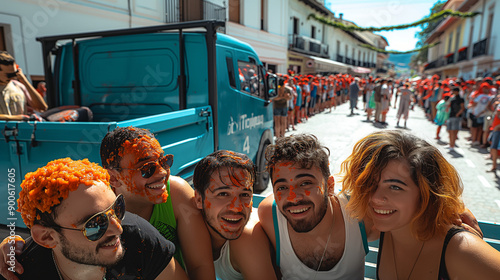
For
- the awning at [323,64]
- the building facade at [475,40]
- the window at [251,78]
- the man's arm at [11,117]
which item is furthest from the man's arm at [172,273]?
the awning at [323,64]

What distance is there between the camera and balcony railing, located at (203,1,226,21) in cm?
1282

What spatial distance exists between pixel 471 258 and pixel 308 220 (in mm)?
718

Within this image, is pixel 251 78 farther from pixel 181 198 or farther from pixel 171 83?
pixel 181 198

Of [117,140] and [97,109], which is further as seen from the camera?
[97,109]

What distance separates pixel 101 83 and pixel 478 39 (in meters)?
24.8

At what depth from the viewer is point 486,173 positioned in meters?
6.17

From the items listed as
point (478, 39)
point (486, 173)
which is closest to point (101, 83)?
point (486, 173)

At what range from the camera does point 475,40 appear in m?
21.8

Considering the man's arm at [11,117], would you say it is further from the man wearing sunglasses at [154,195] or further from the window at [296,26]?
the window at [296,26]

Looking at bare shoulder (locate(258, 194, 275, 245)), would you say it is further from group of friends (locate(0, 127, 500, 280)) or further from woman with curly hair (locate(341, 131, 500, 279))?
woman with curly hair (locate(341, 131, 500, 279))

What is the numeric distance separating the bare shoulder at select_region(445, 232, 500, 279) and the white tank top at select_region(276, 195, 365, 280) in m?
0.48

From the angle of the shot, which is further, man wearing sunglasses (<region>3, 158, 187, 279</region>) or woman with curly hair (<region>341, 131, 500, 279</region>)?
woman with curly hair (<region>341, 131, 500, 279</region>)

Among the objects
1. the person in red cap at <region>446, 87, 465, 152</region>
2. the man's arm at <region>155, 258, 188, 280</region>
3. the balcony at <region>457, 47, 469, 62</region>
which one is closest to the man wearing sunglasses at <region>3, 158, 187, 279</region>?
the man's arm at <region>155, 258, 188, 280</region>

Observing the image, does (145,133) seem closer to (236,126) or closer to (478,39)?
(236,126)
